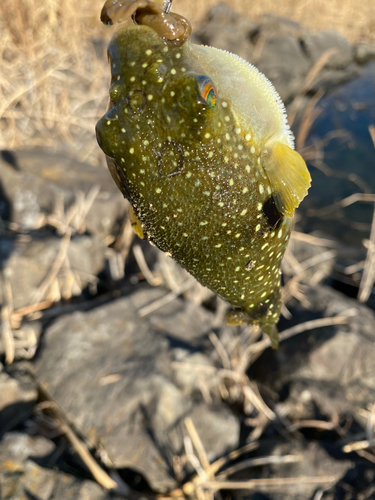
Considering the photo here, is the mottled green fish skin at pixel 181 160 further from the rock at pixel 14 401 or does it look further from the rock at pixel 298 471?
the rock at pixel 14 401

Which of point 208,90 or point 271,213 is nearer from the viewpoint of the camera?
point 208,90

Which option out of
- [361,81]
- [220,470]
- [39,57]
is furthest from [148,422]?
[361,81]

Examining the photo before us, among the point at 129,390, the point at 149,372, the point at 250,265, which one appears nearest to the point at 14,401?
the point at 129,390

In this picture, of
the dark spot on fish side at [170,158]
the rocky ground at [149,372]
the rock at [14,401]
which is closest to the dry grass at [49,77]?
the rocky ground at [149,372]

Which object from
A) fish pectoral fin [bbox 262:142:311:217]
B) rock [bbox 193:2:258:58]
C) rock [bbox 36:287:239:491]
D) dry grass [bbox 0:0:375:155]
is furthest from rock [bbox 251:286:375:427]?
rock [bbox 193:2:258:58]

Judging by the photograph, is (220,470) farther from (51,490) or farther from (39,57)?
(39,57)

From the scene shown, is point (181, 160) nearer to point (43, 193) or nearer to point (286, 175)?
point (286, 175)

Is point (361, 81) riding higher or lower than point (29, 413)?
higher
